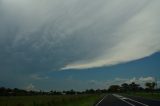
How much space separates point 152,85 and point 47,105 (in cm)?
10056

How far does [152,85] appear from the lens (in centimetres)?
13062

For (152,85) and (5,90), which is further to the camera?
(5,90)

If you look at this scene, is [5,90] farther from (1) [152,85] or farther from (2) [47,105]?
(2) [47,105]

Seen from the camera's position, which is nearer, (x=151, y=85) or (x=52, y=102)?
(x=52, y=102)

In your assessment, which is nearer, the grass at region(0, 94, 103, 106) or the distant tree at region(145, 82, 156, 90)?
the grass at region(0, 94, 103, 106)

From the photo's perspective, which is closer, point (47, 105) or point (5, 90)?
point (47, 105)

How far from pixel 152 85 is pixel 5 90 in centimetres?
9625

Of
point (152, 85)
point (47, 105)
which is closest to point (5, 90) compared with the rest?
point (152, 85)

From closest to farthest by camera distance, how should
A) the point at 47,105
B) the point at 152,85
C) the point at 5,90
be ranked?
1. the point at 47,105
2. the point at 152,85
3. the point at 5,90

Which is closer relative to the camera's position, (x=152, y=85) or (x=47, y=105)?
(x=47, y=105)

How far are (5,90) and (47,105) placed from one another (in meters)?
160

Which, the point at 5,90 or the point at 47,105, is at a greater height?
the point at 5,90

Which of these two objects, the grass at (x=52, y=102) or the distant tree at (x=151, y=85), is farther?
the distant tree at (x=151, y=85)

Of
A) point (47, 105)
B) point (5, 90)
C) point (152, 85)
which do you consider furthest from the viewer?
point (5, 90)
